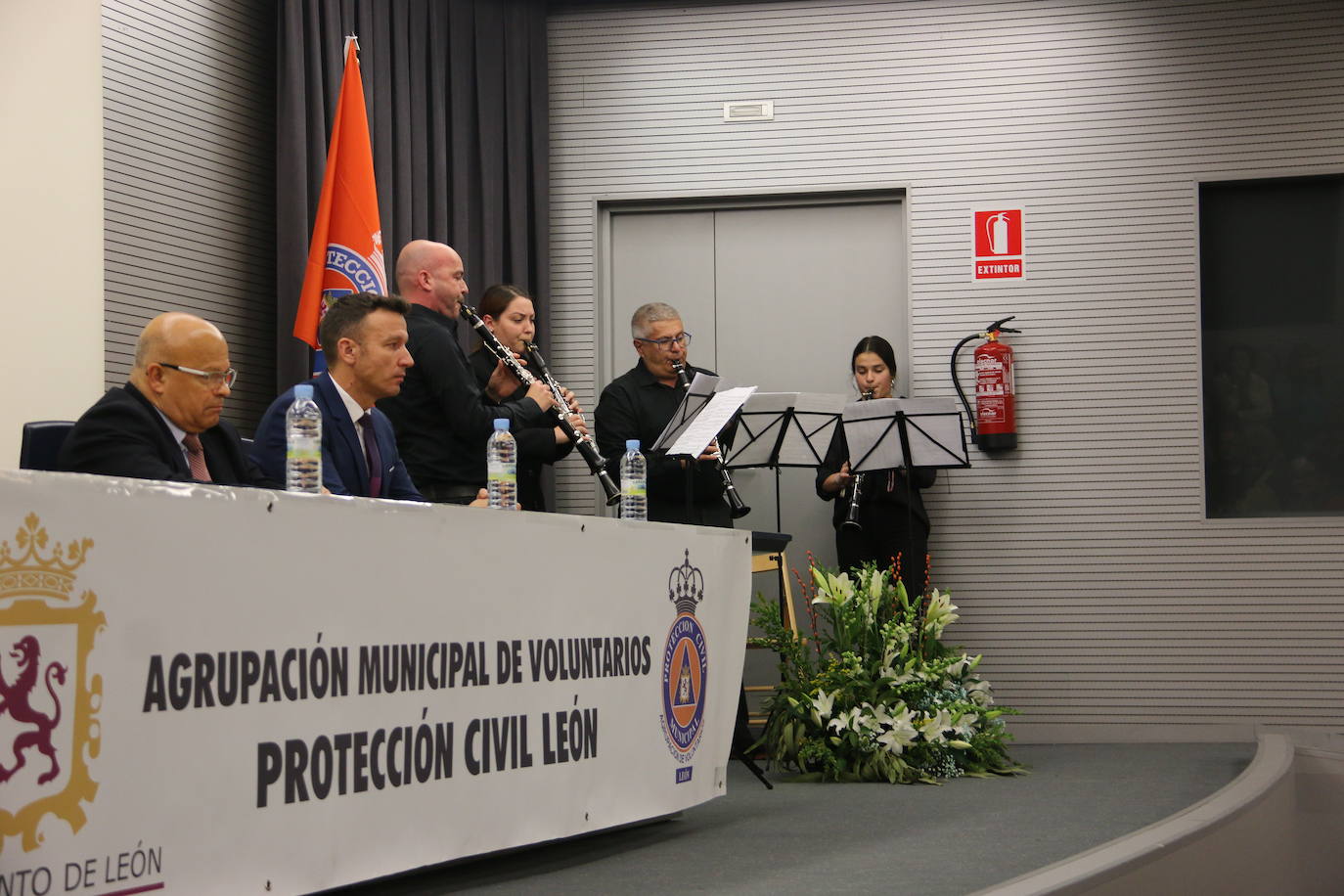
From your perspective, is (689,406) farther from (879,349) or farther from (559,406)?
(879,349)

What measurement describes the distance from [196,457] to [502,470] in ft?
2.34

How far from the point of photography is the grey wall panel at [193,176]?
452cm

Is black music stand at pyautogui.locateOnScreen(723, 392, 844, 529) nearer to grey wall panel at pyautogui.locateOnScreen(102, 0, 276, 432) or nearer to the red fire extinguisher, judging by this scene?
the red fire extinguisher

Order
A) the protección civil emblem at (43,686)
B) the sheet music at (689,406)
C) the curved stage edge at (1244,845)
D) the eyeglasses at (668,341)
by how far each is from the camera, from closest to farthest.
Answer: the protección civil emblem at (43,686) → the curved stage edge at (1244,845) → the sheet music at (689,406) → the eyeglasses at (668,341)

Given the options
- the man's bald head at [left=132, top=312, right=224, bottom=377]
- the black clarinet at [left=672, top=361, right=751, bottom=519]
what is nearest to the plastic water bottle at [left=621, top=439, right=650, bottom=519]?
the black clarinet at [left=672, top=361, right=751, bottom=519]

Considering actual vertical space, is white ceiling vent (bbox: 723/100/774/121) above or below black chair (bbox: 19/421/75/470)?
above

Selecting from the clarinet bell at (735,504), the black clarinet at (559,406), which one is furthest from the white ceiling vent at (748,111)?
the black clarinet at (559,406)

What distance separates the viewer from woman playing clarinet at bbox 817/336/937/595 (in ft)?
18.7

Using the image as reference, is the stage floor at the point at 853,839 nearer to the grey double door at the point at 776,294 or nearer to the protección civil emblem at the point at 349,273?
the grey double door at the point at 776,294

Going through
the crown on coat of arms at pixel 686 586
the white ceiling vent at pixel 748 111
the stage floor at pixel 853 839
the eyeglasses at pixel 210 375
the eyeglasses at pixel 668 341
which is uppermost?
the white ceiling vent at pixel 748 111

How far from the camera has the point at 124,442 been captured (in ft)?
9.35

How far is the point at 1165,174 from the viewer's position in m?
6.15

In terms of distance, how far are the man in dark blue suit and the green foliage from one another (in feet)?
5.61

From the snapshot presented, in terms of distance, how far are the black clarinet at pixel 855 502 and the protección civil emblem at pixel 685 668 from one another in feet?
6.69
